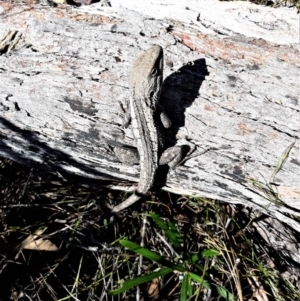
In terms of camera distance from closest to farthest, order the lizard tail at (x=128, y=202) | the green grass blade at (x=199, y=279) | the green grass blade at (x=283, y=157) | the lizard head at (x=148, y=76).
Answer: the green grass blade at (x=283, y=157)
the lizard head at (x=148, y=76)
the green grass blade at (x=199, y=279)
the lizard tail at (x=128, y=202)

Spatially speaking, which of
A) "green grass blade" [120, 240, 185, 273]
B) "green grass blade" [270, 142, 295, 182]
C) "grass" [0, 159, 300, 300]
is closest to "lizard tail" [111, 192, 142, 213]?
"grass" [0, 159, 300, 300]

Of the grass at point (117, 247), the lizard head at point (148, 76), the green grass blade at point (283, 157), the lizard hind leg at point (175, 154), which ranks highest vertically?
the lizard head at point (148, 76)

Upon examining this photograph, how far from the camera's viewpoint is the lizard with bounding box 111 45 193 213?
3.39m

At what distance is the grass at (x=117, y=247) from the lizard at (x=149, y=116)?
442 mm

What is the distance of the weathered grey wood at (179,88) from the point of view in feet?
10.9

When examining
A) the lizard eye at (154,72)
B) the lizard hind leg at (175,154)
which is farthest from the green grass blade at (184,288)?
the lizard eye at (154,72)

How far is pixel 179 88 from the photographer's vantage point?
3471mm

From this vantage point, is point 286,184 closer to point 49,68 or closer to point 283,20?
point 283,20

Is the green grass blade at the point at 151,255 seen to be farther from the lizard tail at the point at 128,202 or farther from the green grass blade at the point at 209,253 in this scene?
the lizard tail at the point at 128,202

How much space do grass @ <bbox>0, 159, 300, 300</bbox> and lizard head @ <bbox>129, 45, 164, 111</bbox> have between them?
953 millimetres

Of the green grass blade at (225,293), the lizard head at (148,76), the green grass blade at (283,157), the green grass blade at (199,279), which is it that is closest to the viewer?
the green grass blade at (283,157)

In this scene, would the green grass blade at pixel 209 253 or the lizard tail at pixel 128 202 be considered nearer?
the green grass blade at pixel 209 253

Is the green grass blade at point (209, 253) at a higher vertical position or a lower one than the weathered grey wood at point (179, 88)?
lower

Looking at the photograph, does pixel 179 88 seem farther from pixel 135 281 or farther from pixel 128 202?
pixel 135 281
